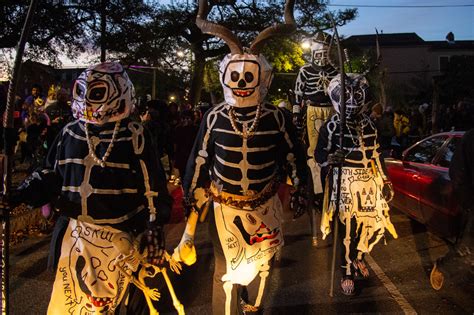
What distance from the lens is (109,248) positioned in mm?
3219

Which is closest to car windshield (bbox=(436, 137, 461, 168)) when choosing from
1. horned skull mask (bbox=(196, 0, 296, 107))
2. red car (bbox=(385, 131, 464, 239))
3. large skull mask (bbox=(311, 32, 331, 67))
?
red car (bbox=(385, 131, 464, 239))

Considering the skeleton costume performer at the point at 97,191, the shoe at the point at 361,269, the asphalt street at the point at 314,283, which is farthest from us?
the shoe at the point at 361,269

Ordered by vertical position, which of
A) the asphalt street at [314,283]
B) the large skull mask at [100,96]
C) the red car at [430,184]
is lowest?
the asphalt street at [314,283]

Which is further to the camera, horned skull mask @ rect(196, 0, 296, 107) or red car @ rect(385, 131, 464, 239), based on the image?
red car @ rect(385, 131, 464, 239)

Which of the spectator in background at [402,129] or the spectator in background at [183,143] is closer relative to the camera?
the spectator in background at [183,143]

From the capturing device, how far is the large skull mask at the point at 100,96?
3230mm

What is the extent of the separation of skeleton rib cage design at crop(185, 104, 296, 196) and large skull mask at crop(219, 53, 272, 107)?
8 cm

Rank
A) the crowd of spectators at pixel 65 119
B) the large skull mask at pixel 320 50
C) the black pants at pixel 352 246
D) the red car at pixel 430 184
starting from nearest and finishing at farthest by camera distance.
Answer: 1. the black pants at pixel 352 246
2. the red car at pixel 430 184
3. the large skull mask at pixel 320 50
4. the crowd of spectators at pixel 65 119

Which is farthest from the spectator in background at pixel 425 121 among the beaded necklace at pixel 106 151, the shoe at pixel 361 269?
the beaded necklace at pixel 106 151

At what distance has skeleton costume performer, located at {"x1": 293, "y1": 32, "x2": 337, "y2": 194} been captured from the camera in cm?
696

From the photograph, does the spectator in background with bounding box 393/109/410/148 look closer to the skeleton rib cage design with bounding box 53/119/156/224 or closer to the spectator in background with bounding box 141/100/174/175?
the spectator in background with bounding box 141/100/174/175

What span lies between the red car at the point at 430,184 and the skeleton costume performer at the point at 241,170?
3.04 meters

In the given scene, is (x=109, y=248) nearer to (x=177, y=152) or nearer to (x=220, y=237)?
(x=220, y=237)

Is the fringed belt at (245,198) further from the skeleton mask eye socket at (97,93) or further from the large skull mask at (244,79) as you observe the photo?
the skeleton mask eye socket at (97,93)
